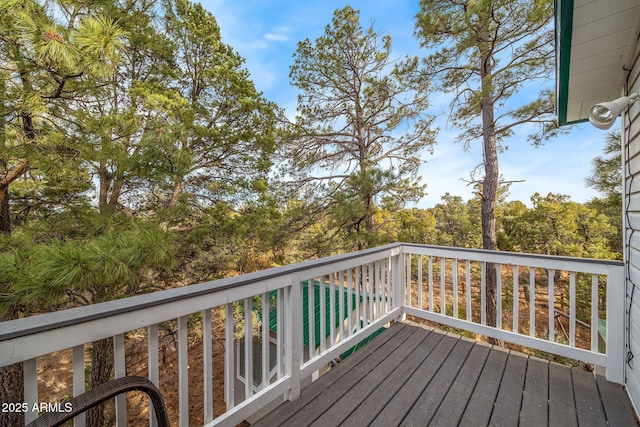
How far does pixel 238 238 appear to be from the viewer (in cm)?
564

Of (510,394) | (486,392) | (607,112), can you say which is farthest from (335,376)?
(607,112)

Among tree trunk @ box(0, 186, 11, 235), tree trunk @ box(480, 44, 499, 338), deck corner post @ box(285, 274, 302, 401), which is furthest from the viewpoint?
tree trunk @ box(480, 44, 499, 338)

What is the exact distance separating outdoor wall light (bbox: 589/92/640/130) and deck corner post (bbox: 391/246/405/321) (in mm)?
2131

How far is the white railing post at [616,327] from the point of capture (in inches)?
82.5

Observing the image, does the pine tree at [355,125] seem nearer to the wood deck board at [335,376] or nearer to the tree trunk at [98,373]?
the wood deck board at [335,376]

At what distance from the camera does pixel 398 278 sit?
3.38m

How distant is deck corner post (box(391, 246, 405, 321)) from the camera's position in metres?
3.30

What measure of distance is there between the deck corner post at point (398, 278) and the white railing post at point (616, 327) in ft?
5.97

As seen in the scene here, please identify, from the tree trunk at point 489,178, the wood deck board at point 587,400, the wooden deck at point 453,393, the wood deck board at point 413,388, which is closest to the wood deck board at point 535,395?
the wooden deck at point 453,393

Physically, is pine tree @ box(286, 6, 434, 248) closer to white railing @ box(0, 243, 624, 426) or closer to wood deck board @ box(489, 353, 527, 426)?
white railing @ box(0, 243, 624, 426)

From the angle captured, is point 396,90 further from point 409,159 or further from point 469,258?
point 469,258

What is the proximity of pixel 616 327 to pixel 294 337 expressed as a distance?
269cm

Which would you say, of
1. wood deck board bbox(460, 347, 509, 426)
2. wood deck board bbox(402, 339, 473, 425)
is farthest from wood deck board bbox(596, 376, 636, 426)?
wood deck board bbox(402, 339, 473, 425)

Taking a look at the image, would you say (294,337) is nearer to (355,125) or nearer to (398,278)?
(398,278)
